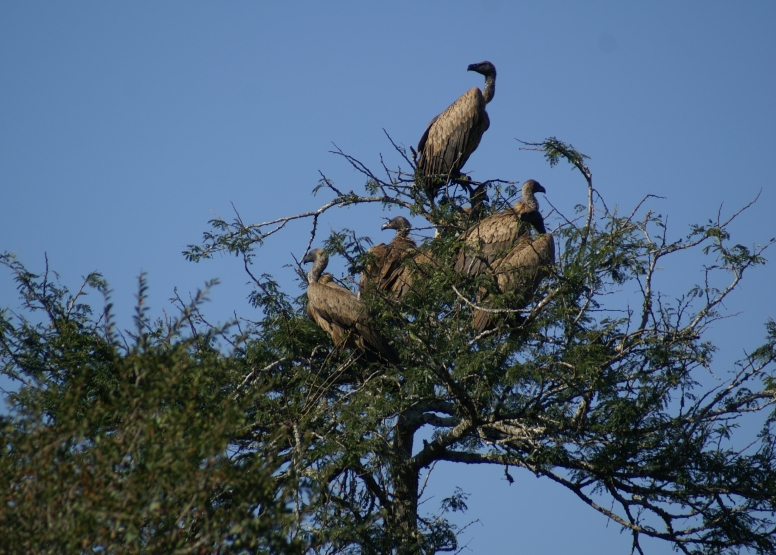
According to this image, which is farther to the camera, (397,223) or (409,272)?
(397,223)

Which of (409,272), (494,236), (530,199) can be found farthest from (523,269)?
(530,199)

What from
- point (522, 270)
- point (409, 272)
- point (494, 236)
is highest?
point (494, 236)

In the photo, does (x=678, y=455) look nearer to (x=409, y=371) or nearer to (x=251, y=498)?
(x=409, y=371)

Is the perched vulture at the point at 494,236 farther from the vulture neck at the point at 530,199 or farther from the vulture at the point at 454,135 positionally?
the vulture at the point at 454,135

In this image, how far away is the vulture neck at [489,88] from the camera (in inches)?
481

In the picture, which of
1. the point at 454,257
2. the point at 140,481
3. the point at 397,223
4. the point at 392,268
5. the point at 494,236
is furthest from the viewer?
the point at 397,223

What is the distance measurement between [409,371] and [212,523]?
3366 mm

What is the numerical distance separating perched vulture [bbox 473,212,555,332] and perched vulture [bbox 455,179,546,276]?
0.09 meters

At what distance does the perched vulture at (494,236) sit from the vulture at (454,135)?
1439mm

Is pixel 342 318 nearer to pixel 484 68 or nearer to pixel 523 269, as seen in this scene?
pixel 523 269

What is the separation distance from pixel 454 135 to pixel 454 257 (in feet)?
11.4

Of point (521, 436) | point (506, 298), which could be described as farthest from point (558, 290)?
point (521, 436)

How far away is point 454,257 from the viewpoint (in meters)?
8.41

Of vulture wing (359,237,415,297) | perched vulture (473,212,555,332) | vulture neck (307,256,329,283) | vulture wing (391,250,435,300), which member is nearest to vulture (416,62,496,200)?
vulture wing (359,237,415,297)
